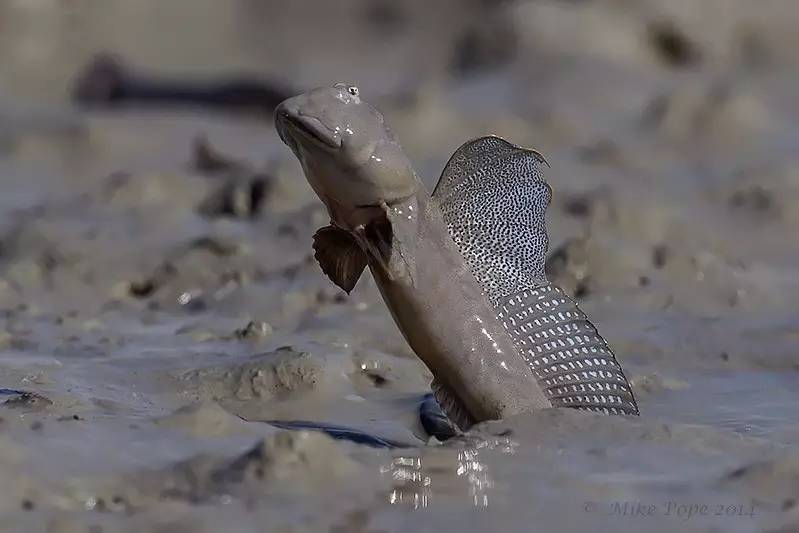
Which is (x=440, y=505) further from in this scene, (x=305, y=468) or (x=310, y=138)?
(x=310, y=138)

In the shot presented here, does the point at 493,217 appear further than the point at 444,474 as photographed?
Yes

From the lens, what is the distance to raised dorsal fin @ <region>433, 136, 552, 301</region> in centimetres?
329

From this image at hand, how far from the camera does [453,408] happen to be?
10.7 feet

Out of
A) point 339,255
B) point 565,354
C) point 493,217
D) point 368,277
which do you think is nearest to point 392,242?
point 339,255

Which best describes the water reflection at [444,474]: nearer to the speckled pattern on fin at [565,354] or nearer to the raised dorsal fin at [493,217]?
the speckled pattern on fin at [565,354]

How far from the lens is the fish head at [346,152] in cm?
298

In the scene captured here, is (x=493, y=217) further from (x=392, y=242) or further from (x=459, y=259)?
(x=392, y=242)

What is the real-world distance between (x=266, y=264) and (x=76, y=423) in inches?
94.2

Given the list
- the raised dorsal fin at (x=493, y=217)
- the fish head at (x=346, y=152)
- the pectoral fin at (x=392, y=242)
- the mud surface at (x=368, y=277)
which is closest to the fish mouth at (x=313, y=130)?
the fish head at (x=346, y=152)

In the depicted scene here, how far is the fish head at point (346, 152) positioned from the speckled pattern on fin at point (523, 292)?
0.78 ft

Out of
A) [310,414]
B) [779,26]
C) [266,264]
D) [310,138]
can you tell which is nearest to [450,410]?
[310,414]

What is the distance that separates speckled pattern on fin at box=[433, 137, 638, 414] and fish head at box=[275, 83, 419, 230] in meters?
0.24

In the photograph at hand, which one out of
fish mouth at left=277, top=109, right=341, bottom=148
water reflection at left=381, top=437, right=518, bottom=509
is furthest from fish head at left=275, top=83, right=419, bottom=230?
water reflection at left=381, top=437, right=518, bottom=509

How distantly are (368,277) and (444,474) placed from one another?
219 cm
